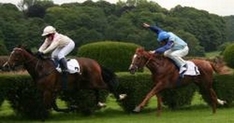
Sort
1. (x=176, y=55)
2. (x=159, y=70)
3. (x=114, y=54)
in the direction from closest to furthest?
(x=159, y=70) → (x=176, y=55) → (x=114, y=54)

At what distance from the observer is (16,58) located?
13.4 meters

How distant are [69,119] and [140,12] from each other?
75.6 meters

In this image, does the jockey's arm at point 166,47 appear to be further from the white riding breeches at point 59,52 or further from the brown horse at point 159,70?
the white riding breeches at point 59,52

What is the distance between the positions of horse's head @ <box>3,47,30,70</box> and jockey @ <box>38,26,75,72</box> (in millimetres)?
511

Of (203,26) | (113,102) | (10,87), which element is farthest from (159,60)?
(203,26)

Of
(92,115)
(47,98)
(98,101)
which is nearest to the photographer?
(47,98)

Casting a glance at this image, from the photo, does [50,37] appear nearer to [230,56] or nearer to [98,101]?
[98,101]

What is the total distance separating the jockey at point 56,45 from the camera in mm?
13734

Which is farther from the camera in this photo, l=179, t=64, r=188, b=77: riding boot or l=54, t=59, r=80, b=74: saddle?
l=179, t=64, r=188, b=77: riding boot

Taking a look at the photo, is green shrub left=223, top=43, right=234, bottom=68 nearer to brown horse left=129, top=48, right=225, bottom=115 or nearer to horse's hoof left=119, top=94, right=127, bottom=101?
brown horse left=129, top=48, right=225, bottom=115

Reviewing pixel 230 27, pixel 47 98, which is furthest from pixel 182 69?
pixel 230 27

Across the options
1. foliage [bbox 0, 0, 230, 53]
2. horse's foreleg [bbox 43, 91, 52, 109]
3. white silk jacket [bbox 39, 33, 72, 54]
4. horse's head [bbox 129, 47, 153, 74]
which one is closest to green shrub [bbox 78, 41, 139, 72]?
horse's head [bbox 129, 47, 153, 74]

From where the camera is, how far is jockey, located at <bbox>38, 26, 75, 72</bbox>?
13.7 metres

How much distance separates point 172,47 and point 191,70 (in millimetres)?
904
